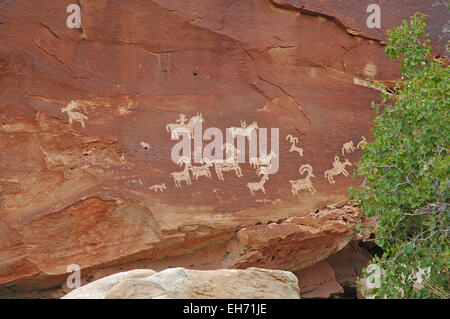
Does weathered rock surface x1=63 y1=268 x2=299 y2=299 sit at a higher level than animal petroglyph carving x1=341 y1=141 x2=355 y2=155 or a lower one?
lower

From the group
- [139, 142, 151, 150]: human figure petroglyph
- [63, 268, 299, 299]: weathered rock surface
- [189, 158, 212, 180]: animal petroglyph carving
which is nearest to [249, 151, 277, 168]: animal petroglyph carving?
[189, 158, 212, 180]: animal petroglyph carving

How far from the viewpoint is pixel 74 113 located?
7367mm

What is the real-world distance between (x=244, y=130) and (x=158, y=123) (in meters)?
1.17

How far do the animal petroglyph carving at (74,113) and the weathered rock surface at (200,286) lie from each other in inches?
131

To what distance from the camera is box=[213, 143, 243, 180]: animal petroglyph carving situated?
24.6 feet

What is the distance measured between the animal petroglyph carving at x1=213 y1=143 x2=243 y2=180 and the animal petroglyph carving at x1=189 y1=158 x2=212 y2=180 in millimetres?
99

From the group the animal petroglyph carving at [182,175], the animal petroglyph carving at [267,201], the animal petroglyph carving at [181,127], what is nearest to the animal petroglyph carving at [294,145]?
the animal petroglyph carving at [267,201]

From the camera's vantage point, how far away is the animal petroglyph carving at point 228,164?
24.6ft

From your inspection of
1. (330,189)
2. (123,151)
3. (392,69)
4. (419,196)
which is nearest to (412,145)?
(419,196)

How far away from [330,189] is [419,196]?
2847 millimetres

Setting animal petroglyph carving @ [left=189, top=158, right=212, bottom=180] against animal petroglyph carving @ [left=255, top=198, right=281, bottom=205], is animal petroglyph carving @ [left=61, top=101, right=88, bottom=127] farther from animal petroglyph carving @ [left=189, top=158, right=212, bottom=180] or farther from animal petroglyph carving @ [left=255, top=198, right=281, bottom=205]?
animal petroglyph carving @ [left=255, top=198, right=281, bottom=205]

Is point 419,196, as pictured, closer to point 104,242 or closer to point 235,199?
point 235,199

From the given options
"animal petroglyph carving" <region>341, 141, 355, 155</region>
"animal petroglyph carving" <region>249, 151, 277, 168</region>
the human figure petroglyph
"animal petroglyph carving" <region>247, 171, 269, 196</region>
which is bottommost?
"animal petroglyph carving" <region>247, 171, 269, 196</region>

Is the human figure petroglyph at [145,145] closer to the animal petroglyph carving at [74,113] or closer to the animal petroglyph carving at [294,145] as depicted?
the animal petroglyph carving at [74,113]
